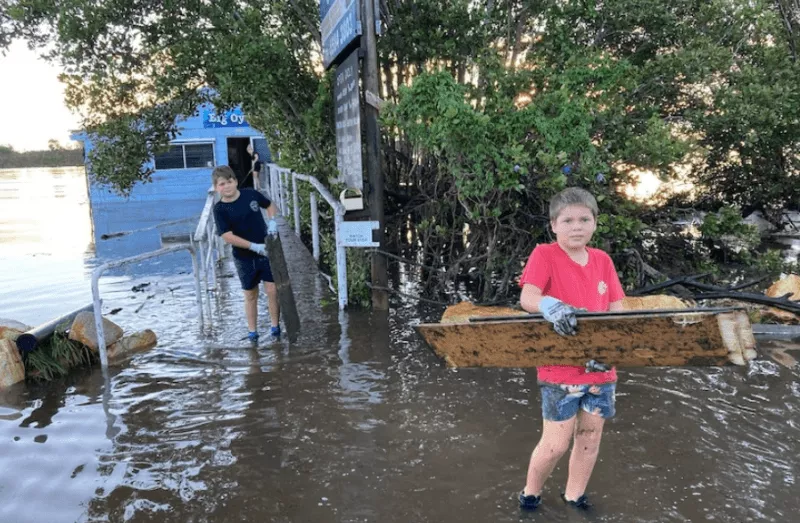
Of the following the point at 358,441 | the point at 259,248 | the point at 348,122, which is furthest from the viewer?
the point at 348,122

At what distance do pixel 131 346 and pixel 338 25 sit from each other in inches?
141

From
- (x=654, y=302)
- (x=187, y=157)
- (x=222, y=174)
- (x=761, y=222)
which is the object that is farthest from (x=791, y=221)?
(x=187, y=157)

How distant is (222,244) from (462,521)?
8272 mm

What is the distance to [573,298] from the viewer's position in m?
2.74

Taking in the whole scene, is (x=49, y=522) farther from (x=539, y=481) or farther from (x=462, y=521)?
(x=539, y=481)

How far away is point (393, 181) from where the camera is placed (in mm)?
7746

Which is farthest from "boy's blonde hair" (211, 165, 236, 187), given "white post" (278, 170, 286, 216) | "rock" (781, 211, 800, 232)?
"rock" (781, 211, 800, 232)

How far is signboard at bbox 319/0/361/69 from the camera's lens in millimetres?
5809

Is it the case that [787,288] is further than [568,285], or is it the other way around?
[787,288]

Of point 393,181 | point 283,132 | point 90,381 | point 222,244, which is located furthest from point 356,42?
point 222,244

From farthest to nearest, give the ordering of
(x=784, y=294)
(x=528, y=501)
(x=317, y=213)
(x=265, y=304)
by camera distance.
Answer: (x=317, y=213), (x=265, y=304), (x=784, y=294), (x=528, y=501)

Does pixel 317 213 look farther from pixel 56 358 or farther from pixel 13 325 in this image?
pixel 56 358

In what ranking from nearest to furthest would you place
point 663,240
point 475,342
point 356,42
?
1. point 475,342
2. point 356,42
3. point 663,240

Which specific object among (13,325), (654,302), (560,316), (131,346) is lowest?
(131,346)
